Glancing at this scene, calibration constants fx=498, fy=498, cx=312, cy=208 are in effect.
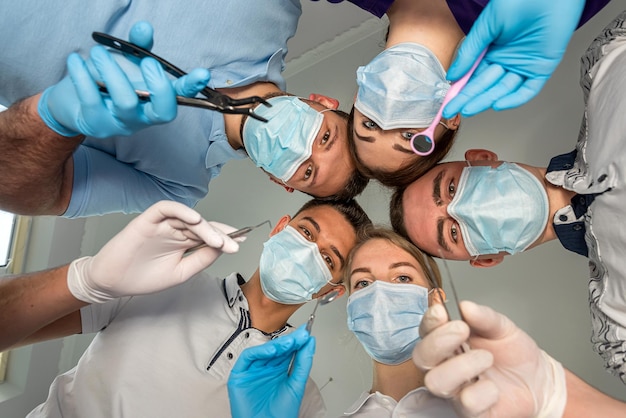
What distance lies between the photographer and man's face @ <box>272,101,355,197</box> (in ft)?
5.20

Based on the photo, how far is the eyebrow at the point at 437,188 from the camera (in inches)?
60.2

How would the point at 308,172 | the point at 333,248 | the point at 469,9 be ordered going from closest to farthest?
the point at 469,9, the point at 308,172, the point at 333,248

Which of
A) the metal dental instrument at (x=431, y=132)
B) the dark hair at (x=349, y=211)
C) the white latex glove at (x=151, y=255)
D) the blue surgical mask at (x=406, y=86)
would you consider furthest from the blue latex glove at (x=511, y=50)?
the dark hair at (x=349, y=211)

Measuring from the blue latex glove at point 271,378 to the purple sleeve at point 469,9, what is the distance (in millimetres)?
901

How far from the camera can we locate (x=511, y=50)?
1128 millimetres

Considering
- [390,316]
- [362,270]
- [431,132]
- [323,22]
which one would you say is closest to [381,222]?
[362,270]

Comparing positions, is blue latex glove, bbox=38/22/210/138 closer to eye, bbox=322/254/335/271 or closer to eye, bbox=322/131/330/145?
eye, bbox=322/131/330/145

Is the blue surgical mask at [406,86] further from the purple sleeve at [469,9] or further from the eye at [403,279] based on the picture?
the eye at [403,279]

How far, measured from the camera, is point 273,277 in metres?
1.64

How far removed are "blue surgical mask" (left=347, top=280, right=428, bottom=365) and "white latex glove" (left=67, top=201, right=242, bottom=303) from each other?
1.53 ft

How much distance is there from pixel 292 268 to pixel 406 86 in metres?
0.69

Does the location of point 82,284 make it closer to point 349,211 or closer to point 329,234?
point 329,234

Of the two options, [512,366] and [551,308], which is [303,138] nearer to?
[512,366]

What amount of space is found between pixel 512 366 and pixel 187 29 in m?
1.26
